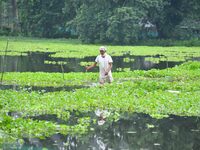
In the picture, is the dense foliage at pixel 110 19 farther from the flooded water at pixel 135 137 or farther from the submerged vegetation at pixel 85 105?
the flooded water at pixel 135 137

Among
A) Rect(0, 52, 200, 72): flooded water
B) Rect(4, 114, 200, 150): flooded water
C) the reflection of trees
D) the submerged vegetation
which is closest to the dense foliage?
Rect(0, 52, 200, 72): flooded water

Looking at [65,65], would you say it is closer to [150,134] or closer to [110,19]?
[150,134]

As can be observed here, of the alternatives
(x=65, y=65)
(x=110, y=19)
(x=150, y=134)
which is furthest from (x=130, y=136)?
(x=110, y=19)

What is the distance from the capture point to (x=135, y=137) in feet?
40.5

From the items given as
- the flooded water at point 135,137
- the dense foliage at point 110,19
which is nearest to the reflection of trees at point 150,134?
the flooded water at point 135,137

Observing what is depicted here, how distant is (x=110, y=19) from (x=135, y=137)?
149 feet

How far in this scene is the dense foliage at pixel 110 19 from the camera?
5834cm

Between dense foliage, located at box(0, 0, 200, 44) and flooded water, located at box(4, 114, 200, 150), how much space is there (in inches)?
1700

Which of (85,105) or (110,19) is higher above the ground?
(110,19)

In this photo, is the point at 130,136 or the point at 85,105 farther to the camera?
the point at 85,105

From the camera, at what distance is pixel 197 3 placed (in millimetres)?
62156

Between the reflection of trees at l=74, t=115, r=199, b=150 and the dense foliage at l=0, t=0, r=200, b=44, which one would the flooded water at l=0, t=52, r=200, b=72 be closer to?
the reflection of trees at l=74, t=115, r=199, b=150

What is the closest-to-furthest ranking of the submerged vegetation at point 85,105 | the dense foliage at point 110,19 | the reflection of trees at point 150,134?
1. the reflection of trees at point 150,134
2. the submerged vegetation at point 85,105
3. the dense foliage at point 110,19

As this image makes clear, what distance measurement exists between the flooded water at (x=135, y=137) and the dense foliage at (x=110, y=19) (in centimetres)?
4318
